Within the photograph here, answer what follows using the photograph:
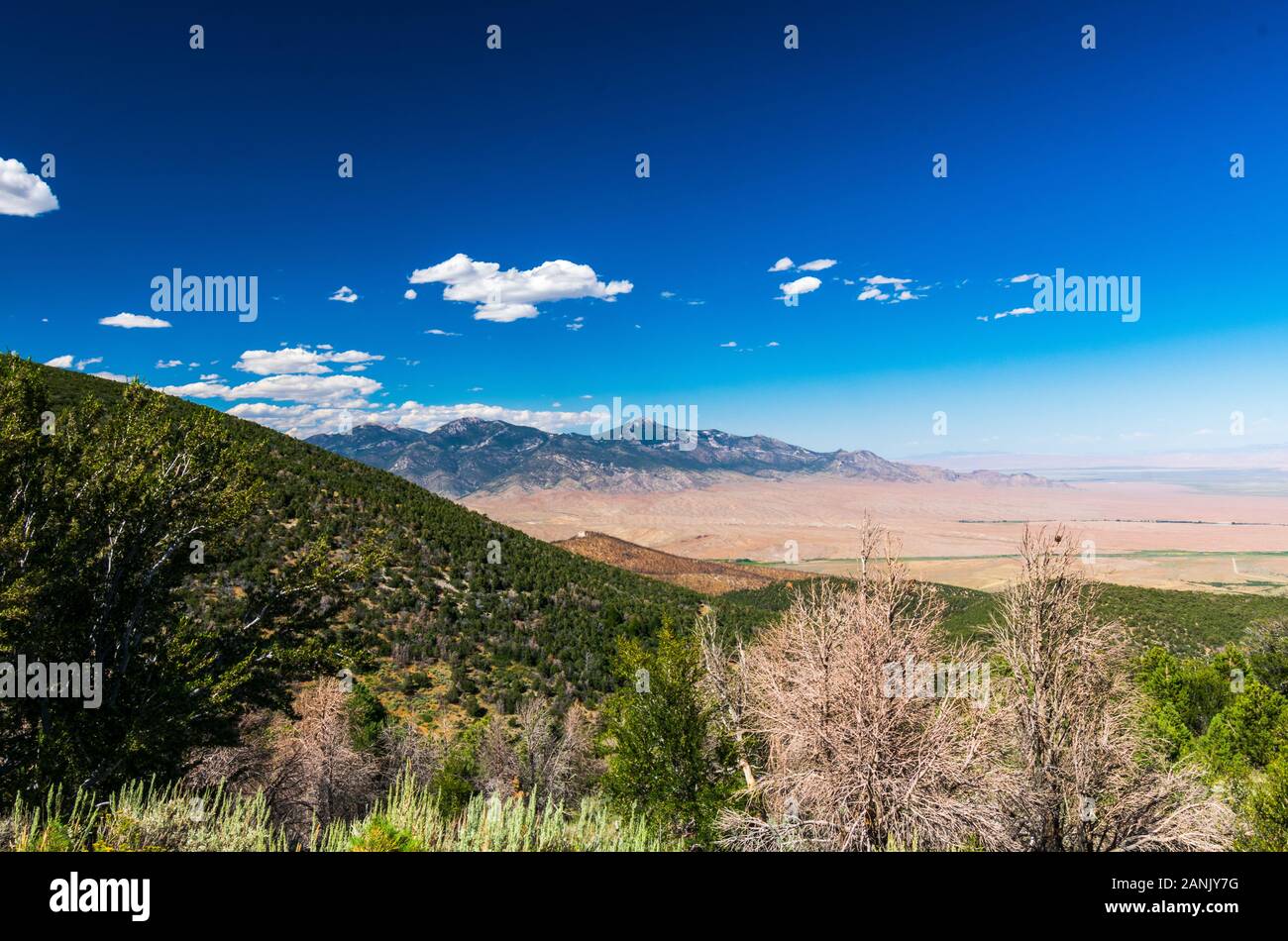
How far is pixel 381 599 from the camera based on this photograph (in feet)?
121

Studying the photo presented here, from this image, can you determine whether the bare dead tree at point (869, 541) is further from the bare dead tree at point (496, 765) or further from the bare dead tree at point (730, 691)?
the bare dead tree at point (496, 765)

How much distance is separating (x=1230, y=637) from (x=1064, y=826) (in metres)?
65.9

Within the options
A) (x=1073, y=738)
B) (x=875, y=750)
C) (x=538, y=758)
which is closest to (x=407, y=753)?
(x=538, y=758)

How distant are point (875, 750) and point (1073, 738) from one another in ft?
16.3

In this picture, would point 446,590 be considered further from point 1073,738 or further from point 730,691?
point 1073,738

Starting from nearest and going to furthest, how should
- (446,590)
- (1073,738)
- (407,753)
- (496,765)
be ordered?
(1073,738) < (407,753) < (496,765) < (446,590)

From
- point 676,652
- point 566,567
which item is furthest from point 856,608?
point 566,567

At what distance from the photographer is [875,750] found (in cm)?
1206

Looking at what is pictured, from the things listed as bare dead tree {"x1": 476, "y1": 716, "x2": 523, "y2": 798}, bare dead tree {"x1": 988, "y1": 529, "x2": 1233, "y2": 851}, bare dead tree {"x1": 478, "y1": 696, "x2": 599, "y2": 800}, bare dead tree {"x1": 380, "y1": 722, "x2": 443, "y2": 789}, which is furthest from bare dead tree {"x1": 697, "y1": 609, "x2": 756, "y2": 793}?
bare dead tree {"x1": 380, "y1": 722, "x2": 443, "y2": 789}

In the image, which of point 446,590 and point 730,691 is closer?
point 730,691

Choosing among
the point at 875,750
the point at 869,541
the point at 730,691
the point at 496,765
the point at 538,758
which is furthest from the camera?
the point at 538,758

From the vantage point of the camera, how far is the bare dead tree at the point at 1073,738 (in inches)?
499

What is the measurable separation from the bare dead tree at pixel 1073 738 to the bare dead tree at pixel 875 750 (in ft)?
3.61
